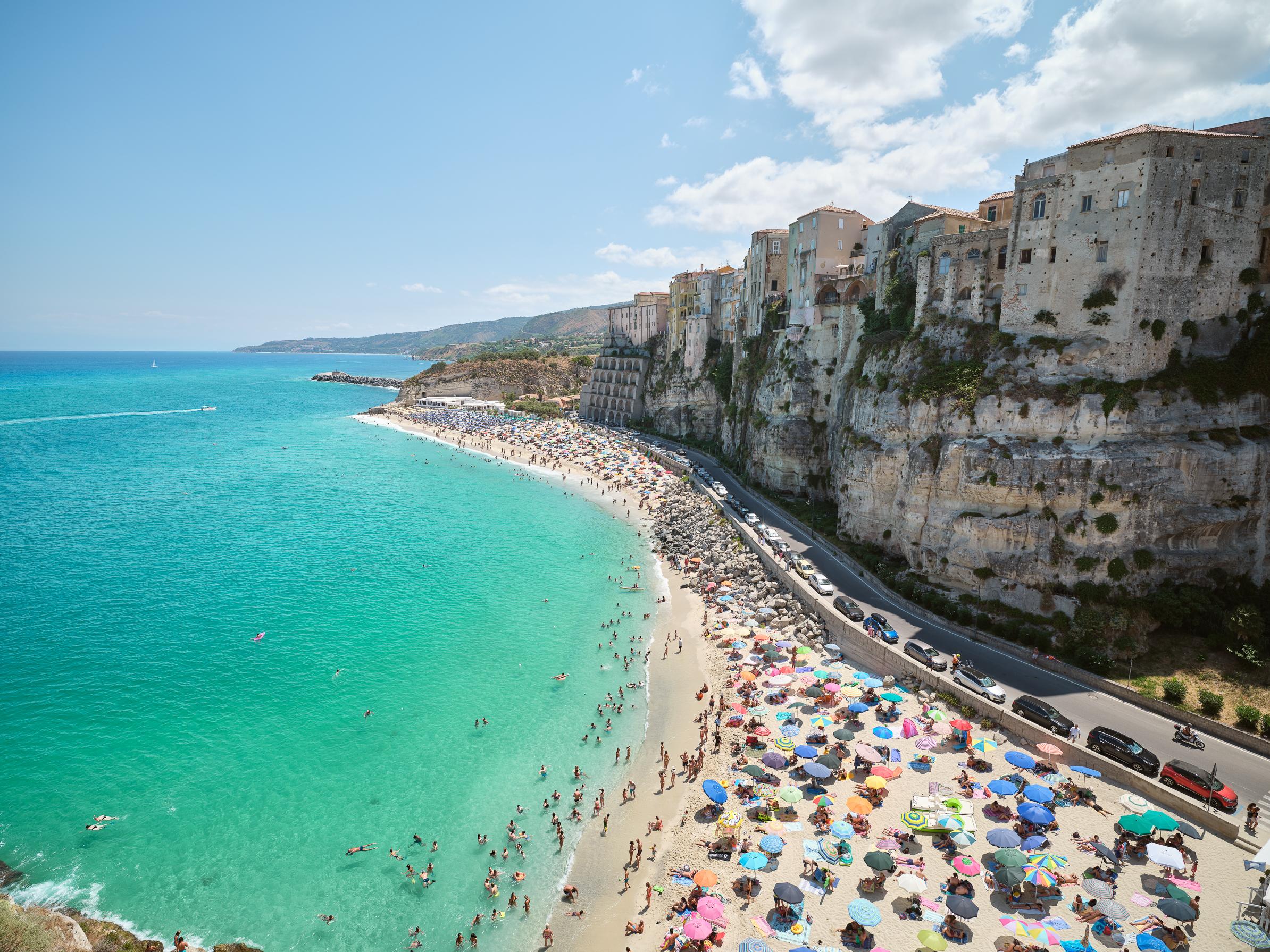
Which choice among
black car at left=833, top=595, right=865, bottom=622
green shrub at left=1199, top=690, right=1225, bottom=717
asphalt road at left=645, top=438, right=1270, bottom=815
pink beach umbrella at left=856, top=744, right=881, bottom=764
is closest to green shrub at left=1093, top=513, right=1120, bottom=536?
asphalt road at left=645, top=438, right=1270, bottom=815

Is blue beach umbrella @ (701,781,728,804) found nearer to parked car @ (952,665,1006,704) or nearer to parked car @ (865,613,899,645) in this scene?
parked car @ (952,665,1006,704)

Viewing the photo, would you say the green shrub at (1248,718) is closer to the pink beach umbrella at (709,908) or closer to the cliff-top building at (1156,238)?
the cliff-top building at (1156,238)

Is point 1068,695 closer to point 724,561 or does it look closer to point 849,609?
point 849,609

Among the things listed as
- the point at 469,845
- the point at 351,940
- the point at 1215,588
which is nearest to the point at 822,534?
the point at 1215,588

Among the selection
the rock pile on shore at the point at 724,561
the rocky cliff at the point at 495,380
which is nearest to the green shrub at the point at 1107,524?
the rock pile on shore at the point at 724,561

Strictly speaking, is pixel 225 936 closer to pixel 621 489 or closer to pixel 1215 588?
pixel 1215 588
